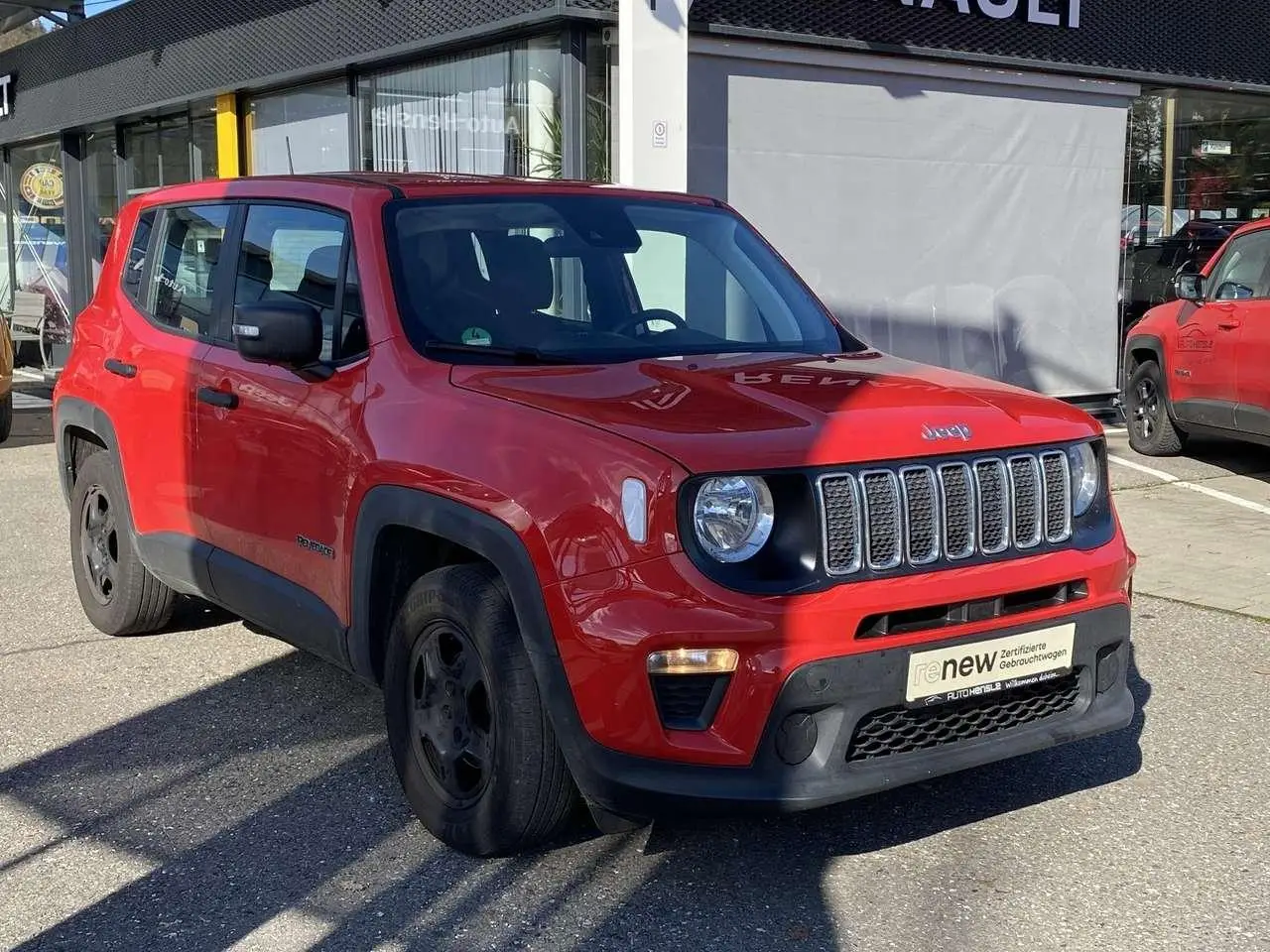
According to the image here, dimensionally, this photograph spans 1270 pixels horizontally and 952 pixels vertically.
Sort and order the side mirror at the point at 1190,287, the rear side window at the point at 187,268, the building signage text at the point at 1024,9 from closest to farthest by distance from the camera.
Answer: the rear side window at the point at 187,268 → the side mirror at the point at 1190,287 → the building signage text at the point at 1024,9

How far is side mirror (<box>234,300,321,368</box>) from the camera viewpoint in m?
4.18

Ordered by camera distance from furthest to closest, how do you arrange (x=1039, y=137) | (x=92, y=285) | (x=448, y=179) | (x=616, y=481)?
(x=92, y=285) < (x=1039, y=137) < (x=448, y=179) < (x=616, y=481)

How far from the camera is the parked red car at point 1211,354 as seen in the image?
937 cm

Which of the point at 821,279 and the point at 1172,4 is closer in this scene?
A: the point at 821,279

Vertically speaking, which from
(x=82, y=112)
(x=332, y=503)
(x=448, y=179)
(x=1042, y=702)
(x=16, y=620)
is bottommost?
(x=16, y=620)

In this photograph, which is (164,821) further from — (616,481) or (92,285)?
(92,285)

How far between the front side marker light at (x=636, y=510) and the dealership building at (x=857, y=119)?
582 cm

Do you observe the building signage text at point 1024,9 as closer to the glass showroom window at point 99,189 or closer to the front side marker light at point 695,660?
the front side marker light at point 695,660

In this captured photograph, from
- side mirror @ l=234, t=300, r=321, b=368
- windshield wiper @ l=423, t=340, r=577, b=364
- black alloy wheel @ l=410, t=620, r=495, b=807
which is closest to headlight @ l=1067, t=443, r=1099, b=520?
windshield wiper @ l=423, t=340, r=577, b=364

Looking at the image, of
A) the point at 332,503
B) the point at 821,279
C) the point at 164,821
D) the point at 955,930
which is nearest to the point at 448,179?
the point at 332,503

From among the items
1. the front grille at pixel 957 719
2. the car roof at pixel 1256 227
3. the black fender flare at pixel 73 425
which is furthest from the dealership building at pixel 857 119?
the front grille at pixel 957 719

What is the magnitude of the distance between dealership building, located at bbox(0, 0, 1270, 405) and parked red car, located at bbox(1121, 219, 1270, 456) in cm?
166

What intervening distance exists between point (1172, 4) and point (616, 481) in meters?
11.2

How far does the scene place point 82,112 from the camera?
56.2 feet
